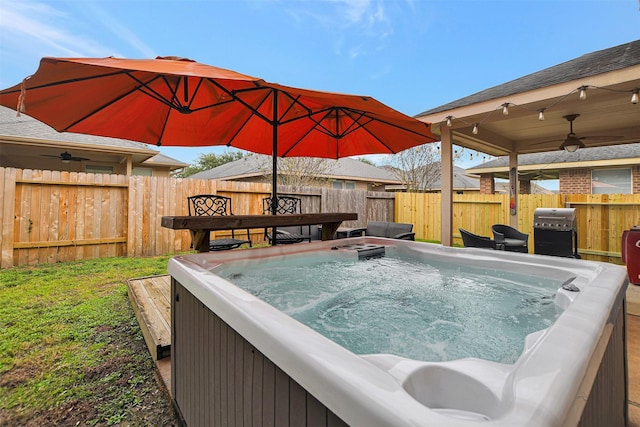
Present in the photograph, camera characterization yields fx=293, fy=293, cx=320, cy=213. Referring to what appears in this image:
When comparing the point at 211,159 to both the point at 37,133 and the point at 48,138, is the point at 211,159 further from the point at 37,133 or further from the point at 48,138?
the point at 48,138

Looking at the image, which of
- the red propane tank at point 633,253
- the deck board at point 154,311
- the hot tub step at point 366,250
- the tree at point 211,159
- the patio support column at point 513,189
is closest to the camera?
the deck board at point 154,311

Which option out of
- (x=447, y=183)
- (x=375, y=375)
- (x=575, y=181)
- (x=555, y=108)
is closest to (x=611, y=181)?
(x=575, y=181)

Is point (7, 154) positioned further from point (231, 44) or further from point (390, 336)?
point (390, 336)

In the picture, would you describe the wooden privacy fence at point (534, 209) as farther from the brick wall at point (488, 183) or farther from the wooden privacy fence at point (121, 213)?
the brick wall at point (488, 183)

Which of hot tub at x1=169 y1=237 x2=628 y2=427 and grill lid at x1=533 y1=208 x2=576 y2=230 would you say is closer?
hot tub at x1=169 y1=237 x2=628 y2=427

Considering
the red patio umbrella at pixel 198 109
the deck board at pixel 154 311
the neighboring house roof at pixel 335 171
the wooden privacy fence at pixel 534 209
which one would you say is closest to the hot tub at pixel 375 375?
the deck board at pixel 154 311

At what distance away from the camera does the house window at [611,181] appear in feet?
29.0

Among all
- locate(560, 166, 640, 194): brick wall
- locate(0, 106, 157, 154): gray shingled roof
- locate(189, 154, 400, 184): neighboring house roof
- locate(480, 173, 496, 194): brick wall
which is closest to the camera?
locate(0, 106, 157, 154): gray shingled roof

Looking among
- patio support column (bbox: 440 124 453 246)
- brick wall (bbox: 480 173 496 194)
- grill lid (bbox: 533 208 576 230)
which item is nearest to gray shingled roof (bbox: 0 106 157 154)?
patio support column (bbox: 440 124 453 246)

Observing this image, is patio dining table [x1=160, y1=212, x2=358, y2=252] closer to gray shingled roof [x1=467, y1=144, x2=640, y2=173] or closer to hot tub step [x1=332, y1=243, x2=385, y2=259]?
hot tub step [x1=332, y1=243, x2=385, y2=259]

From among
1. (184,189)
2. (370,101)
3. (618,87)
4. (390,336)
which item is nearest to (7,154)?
(184,189)

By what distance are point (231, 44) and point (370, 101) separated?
12.7 m

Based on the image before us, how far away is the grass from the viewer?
169 centimetres

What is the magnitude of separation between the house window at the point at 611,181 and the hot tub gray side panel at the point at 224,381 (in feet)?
39.7
